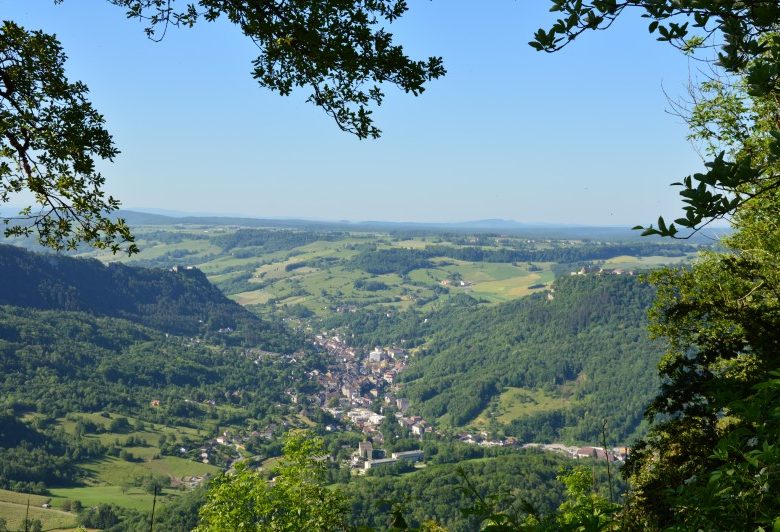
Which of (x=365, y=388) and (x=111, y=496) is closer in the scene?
(x=111, y=496)

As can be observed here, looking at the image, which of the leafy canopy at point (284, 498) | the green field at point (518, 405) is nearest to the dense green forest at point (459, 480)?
the leafy canopy at point (284, 498)


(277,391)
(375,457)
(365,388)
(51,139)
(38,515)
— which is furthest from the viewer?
(365,388)

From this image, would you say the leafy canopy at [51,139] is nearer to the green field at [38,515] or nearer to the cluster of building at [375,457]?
the green field at [38,515]

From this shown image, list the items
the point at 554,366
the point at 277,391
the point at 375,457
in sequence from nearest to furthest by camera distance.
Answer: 1. the point at 375,457
2. the point at 277,391
3. the point at 554,366

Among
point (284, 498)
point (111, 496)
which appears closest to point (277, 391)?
point (111, 496)

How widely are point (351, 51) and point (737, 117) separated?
9.08 m

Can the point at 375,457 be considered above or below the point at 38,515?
below

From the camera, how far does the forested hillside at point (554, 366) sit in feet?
414

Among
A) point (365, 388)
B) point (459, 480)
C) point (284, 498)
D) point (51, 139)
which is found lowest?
point (365, 388)

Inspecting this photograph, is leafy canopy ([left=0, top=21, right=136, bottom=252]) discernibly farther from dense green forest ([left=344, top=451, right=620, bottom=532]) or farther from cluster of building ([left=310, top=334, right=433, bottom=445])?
cluster of building ([left=310, top=334, right=433, bottom=445])

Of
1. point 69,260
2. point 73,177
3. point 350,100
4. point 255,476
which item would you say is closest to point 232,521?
point 255,476

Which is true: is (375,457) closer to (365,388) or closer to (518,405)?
(518,405)

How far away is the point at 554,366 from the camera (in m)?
156

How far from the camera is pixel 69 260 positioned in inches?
7598
